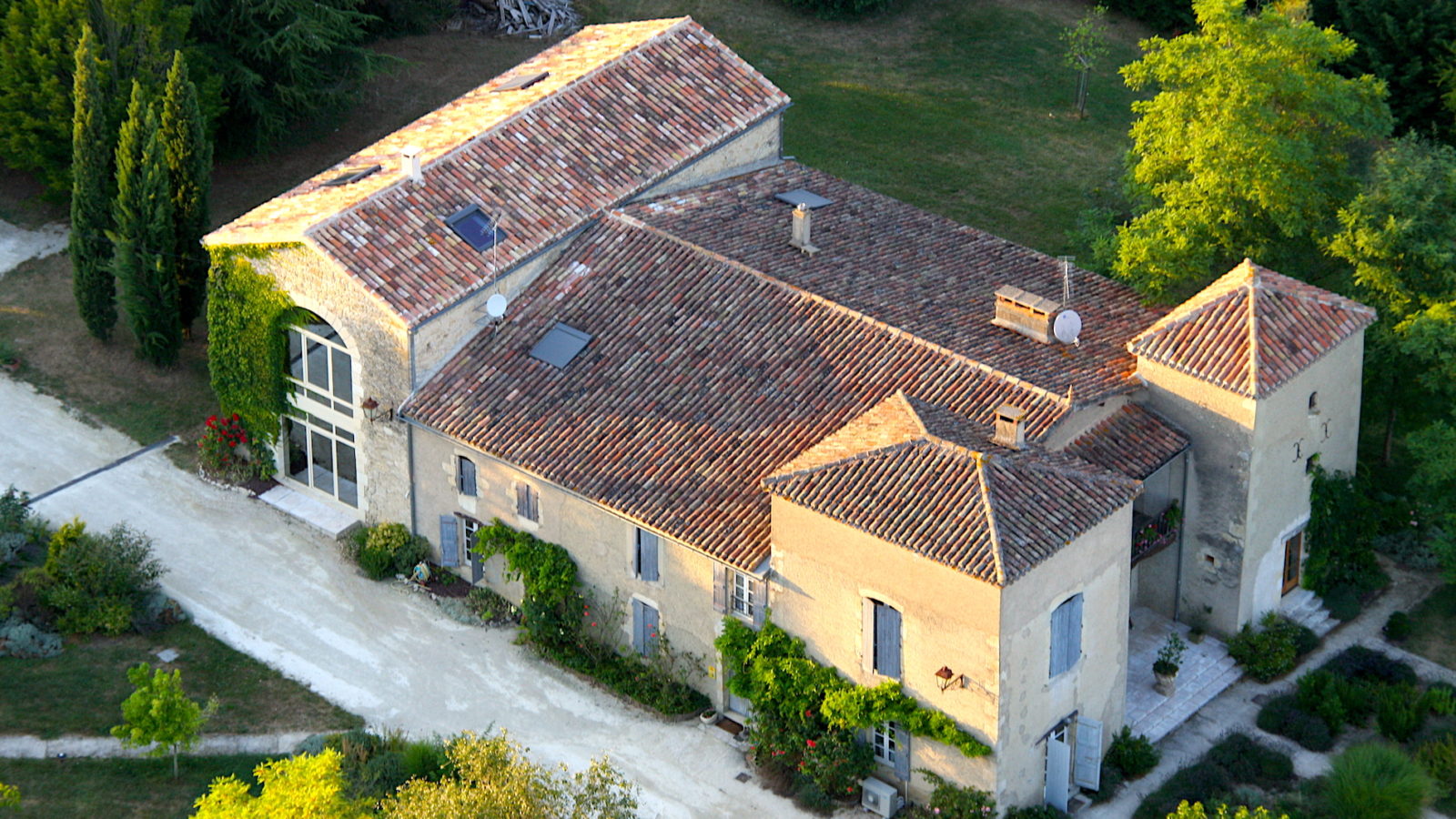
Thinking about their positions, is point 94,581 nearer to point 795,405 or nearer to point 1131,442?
point 795,405

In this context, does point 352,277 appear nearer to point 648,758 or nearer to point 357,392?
point 357,392

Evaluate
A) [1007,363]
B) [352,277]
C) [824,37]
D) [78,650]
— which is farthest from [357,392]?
[824,37]

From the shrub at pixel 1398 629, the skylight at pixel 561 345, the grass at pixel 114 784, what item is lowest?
the grass at pixel 114 784

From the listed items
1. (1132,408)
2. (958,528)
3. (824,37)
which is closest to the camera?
(958,528)

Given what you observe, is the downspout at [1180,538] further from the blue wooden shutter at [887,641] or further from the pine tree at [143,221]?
the pine tree at [143,221]

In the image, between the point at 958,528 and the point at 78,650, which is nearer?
the point at 958,528

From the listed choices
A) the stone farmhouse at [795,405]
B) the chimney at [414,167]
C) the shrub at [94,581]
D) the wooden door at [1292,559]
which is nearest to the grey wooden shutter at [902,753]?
the stone farmhouse at [795,405]

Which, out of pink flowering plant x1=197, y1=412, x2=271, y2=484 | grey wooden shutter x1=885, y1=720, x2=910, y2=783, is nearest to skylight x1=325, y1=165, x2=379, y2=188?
pink flowering plant x1=197, y1=412, x2=271, y2=484
